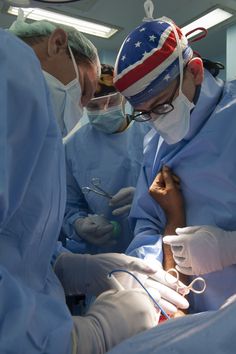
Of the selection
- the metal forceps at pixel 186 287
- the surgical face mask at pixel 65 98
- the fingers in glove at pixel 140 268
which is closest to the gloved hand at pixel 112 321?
the fingers in glove at pixel 140 268

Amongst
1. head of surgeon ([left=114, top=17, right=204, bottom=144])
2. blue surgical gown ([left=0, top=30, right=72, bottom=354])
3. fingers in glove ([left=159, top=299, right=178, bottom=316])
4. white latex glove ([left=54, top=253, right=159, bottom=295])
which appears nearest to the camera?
blue surgical gown ([left=0, top=30, right=72, bottom=354])

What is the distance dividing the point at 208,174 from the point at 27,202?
800 millimetres

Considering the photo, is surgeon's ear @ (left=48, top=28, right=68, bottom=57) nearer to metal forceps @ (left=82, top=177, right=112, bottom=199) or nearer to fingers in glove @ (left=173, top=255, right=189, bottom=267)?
fingers in glove @ (left=173, top=255, right=189, bottom=267)

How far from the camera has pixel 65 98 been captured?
1.24 metres

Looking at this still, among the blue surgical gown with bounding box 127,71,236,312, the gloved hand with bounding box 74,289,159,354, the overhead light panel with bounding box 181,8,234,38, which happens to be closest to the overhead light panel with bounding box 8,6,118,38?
the overhead light panel with bounding box 181,8,234,38

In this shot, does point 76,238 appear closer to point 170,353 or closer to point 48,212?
point 48,212

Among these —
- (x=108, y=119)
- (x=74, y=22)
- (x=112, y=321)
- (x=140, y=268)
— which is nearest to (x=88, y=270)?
(x=140, y=268)

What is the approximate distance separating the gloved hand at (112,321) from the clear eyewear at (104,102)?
1409 mm

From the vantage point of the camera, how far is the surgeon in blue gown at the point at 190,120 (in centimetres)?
132

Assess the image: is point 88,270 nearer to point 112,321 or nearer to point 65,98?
point 112,321

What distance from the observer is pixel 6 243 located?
0.74 meters

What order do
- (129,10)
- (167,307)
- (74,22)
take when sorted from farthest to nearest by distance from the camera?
1. (74,22)
2. (129,10)
3. (167,307)

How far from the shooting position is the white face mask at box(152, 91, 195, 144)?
4.68ft

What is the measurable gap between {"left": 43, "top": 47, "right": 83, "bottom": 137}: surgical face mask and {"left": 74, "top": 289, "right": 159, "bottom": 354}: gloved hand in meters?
0.64
